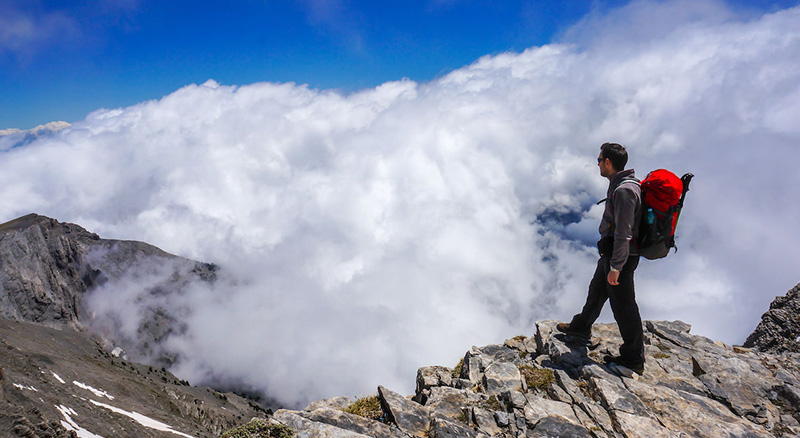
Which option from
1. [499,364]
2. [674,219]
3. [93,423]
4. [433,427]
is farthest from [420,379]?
[93,423]

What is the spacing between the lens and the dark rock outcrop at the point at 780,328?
1466cm

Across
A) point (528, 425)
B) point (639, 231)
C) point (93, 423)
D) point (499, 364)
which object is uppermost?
point (639, 231)

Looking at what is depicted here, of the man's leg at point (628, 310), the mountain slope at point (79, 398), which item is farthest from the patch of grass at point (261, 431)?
the man's leg at point (628, 310)

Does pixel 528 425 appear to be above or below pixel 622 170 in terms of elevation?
below

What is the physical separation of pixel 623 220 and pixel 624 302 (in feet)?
8.70

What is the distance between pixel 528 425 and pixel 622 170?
6.69 metres

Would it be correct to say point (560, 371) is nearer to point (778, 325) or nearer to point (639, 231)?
point (639, 231)

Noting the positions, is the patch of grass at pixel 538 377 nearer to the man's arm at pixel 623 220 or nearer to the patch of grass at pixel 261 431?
the man's arm at pixel 623 220

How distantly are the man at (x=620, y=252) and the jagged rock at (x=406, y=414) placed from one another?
5.81m

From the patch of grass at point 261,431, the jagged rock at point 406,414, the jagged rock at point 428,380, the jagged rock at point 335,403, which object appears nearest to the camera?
the patch of grass at point 261,431

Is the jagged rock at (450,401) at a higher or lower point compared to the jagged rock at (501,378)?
lower

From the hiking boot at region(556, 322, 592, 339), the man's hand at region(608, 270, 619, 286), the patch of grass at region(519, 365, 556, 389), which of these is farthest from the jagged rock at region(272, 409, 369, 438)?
the hiking boot at region(556, 322, 592, 339)

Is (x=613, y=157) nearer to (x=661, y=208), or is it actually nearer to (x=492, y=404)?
(x=661, y=208)

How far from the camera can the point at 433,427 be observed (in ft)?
32.3
